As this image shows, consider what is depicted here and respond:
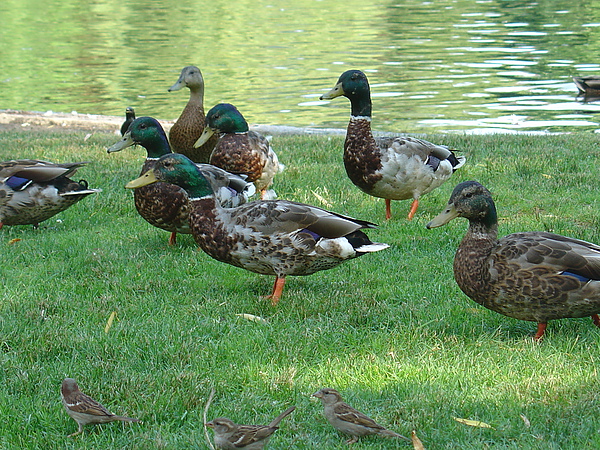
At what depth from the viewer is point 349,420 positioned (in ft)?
11.5

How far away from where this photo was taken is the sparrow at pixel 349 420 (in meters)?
3.50

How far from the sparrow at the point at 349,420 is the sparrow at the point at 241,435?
30cm

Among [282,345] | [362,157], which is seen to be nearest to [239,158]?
[362,157]

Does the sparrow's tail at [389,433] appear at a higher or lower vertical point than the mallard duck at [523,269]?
lower

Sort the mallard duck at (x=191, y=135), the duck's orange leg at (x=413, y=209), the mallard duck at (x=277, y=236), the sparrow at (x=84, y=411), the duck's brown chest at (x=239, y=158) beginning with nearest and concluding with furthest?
the sparrow at (x=84, y=411) < the mallard duck at (x=277, y=236) < the duck's orange leg at (x=413, y=209) < the duck's brown chest at (x=239, y=158) < the mallard duck at (x=191, y=135)

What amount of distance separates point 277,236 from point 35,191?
294 cm

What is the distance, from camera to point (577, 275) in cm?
454

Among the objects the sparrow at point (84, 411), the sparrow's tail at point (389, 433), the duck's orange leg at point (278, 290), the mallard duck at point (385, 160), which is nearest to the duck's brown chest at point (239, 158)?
the mallard duck at point (385, 160)

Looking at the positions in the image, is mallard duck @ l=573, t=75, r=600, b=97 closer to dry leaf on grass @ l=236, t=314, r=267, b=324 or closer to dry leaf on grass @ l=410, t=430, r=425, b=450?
dry leaf on grass @ l=236, t=314, r=267, b=324

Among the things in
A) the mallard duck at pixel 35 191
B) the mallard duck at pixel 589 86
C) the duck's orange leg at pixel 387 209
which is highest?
the mallard duck at pixel 35 191

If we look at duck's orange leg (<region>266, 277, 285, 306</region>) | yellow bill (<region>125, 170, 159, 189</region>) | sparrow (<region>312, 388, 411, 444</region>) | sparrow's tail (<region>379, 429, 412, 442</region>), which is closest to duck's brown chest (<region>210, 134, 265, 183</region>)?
yellow bill (<region>125, 170, 159, 189</region>)

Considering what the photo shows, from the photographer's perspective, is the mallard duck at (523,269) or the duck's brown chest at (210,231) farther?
the duck's brown chest at (210,231)

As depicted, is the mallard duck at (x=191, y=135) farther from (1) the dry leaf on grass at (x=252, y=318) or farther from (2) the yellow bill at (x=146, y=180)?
(1) the dry leaf on grass at (x=252, y=318)

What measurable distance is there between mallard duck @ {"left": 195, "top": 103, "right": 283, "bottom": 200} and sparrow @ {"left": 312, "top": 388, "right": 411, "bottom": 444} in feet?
14.8
